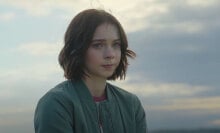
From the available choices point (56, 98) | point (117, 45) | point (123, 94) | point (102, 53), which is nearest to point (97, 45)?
point (102, 53)

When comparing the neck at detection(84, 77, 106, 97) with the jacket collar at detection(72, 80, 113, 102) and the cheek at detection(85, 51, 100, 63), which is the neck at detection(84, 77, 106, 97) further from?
the cheek at detection(85, 51, 100, 63)

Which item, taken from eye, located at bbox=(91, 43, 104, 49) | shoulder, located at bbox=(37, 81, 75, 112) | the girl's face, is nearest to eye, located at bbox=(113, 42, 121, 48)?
the girl's face

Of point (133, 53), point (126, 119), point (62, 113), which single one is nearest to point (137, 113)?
point (126, 119)

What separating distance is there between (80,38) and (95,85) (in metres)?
0.46

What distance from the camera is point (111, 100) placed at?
17.0 ft

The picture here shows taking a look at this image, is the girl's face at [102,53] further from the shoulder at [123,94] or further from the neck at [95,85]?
the shoulder at [123,94]

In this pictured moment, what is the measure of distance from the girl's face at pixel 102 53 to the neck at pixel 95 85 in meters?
0.06

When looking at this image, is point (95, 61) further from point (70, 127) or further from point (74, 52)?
point (70, 127)

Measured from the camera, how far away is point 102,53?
4785 millimetres

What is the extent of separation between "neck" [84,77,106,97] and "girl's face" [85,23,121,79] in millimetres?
58

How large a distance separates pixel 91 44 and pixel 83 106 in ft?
1.86

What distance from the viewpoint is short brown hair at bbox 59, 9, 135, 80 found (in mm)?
4879

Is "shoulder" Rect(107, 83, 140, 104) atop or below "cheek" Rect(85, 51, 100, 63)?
below

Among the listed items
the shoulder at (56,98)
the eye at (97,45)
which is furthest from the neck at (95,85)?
the eye at (97,45)
